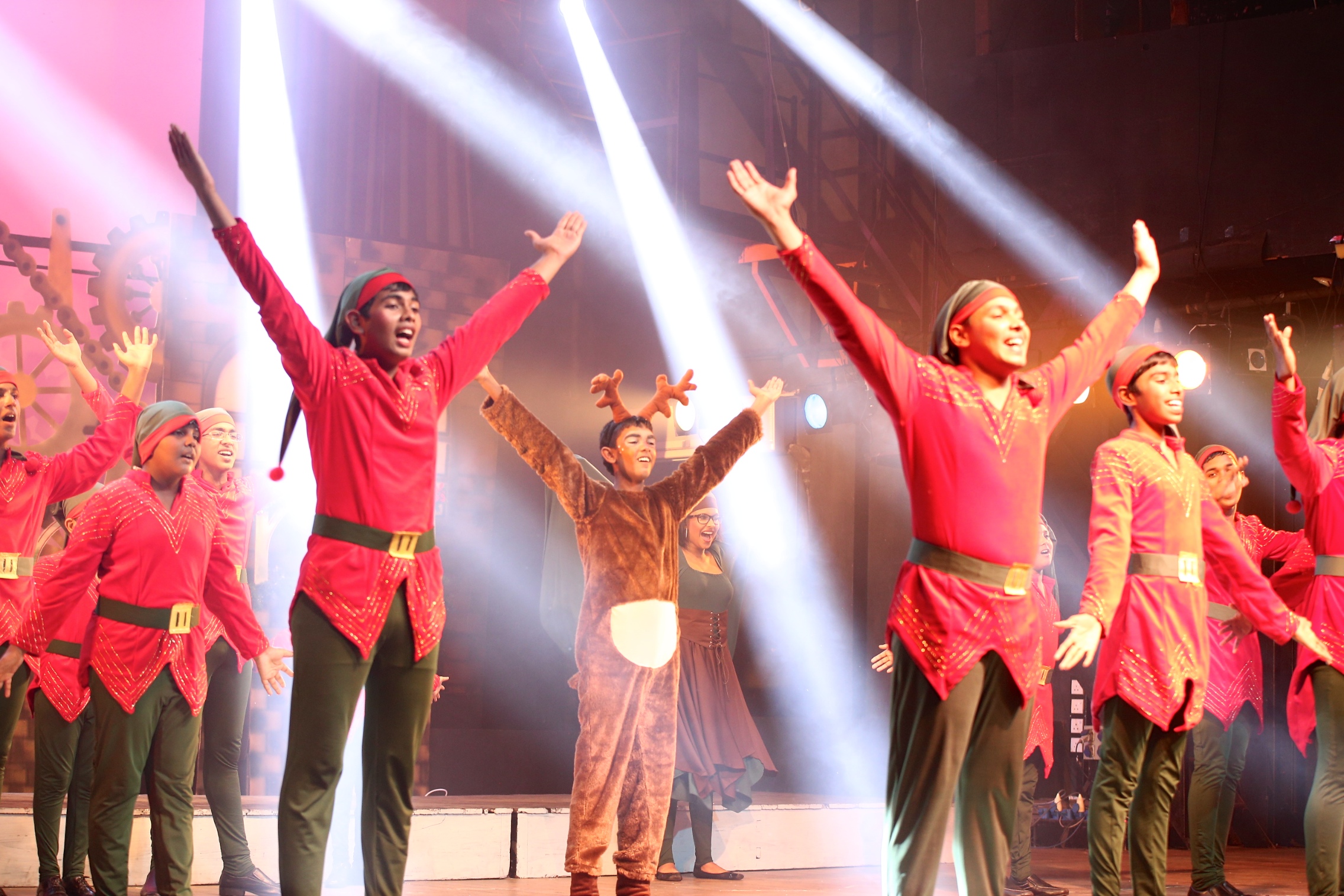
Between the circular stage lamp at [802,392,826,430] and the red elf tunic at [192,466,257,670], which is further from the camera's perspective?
the circular stage lamp at [802,392,826,430]

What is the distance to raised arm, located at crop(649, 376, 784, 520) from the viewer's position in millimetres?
4777

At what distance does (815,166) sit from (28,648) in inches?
253

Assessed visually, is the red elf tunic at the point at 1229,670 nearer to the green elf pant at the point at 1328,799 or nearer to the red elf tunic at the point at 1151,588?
the green elf pant at the point at 1328,799

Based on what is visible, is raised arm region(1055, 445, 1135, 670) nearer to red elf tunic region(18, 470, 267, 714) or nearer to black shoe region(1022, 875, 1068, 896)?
black shoe region(1022, 875, 1068, 896)

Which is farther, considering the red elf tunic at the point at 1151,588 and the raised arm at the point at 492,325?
the red elf tunic at the point at 1151,588

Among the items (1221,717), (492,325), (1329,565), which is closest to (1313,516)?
(1329,565)

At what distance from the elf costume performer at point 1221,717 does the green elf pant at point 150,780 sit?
12.0ft

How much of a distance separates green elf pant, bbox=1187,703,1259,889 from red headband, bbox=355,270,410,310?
11.9ft

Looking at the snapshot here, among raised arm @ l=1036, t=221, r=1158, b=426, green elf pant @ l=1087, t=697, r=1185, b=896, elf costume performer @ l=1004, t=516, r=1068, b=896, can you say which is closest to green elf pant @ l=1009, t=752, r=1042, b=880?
elf costume performer @ l=1004, t=516, r=1068, b=896

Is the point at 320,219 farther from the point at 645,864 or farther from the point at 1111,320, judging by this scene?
the point at 1111,320

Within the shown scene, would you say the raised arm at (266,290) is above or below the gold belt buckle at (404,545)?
above

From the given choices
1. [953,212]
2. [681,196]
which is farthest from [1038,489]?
[953,212]

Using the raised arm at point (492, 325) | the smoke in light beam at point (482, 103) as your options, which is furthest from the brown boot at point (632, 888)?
the smoke in light beam at point (482, 103)

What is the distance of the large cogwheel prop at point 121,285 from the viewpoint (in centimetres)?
696
